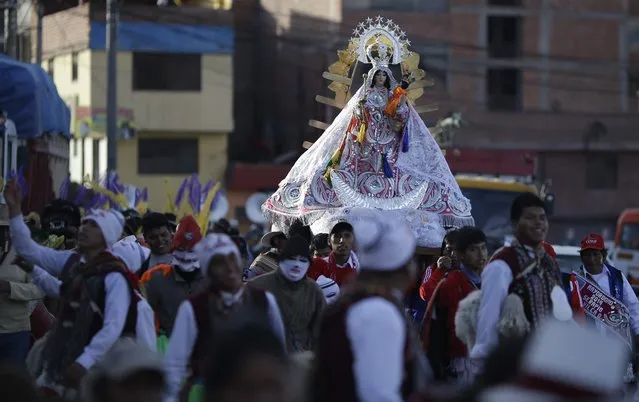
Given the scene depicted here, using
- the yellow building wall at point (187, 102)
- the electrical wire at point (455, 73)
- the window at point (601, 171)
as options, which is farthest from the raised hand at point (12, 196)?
the window at point (601, 171)

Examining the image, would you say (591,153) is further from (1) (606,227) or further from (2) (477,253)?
(2) (477,253)

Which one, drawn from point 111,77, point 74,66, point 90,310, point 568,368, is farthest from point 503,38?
point 568,368

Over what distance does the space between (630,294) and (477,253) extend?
331 centimetres

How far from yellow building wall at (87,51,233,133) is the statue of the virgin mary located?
33222 millimetres

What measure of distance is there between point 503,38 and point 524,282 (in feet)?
149

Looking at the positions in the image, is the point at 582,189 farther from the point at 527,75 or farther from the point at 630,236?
the point at 630,236

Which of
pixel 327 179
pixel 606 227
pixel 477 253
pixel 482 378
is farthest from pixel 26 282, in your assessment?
pixel 606 227

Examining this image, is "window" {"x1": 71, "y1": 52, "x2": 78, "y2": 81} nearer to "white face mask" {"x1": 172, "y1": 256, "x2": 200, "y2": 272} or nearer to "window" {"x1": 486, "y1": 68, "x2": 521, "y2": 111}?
"window" {"x1": 486, "y1": 68, "x2": 521, "y2": 111}

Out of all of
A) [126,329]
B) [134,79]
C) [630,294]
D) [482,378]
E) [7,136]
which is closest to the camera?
[482,378]

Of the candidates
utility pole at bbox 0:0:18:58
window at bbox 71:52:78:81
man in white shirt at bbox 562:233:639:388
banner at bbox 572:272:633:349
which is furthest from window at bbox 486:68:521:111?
banner at bbox 572:272:633:349

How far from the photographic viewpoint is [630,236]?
3281 centimetres

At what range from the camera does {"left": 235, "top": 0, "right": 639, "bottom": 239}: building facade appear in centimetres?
5128

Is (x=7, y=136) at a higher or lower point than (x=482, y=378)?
higher

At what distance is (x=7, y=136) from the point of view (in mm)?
15219
